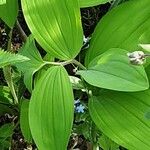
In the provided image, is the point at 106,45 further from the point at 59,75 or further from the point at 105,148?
the point at 105,148

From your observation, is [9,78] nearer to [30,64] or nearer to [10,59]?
[30,64]

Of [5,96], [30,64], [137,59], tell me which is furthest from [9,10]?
[137,59]

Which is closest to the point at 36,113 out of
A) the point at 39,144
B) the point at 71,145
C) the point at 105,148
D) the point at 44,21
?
the point at 39,144

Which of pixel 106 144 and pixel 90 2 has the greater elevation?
pixel 90 2

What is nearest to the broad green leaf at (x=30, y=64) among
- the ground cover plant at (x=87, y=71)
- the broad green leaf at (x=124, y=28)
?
the ground cover plant at (x=87, y=71)

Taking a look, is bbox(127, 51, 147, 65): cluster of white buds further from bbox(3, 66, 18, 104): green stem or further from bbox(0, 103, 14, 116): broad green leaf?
bbox(0, 103, 14, 116): broad green leaf

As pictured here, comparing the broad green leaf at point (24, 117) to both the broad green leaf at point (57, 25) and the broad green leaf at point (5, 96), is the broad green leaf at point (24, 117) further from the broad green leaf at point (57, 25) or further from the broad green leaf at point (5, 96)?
the broad green leaf at point (57, 25)

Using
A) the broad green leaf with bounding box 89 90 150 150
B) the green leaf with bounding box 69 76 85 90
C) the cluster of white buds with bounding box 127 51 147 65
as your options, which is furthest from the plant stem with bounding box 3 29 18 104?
the cluster of white buds with bounding box 127 51 147 65
